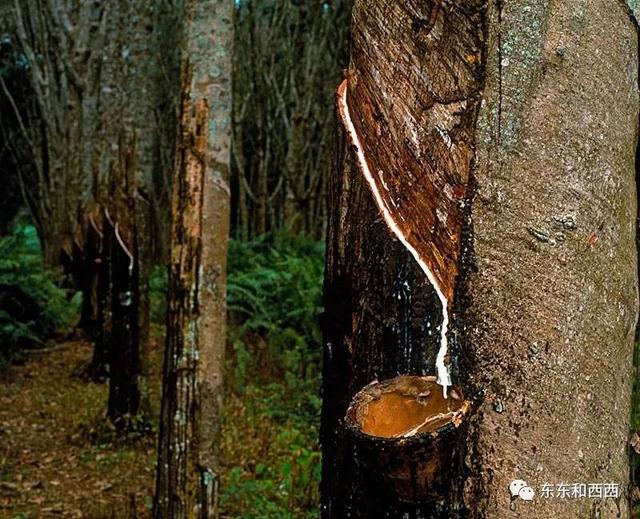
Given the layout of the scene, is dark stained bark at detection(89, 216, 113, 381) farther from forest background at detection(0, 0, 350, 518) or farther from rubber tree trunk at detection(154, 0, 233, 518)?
rubber tree trunk at detection(154, 0, 233, 518)

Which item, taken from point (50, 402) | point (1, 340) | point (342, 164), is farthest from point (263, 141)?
point (342, 164)

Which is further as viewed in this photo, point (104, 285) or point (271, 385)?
point (271, 385)

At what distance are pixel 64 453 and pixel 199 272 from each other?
2.70 meters

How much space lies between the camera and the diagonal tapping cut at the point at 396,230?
4.14 ft

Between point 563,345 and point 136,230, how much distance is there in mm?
5580

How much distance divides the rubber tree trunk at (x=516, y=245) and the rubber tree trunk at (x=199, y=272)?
296cm

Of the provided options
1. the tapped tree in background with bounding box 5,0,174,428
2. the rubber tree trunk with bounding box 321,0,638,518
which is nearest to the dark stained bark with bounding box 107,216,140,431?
the tapped tree in background with bounding box 5,0,174,428

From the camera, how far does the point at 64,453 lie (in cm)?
614

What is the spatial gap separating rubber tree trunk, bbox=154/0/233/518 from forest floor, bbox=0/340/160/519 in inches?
30.7

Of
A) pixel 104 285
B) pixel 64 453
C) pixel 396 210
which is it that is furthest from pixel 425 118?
pixel 104 285

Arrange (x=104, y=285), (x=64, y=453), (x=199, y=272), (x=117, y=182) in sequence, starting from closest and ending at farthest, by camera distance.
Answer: (x=199, y=272) → (x=64, y=453) → (x=117, y=182) → (x=104, y=285)

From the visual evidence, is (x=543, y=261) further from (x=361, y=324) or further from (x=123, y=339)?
(x=123, y=339)

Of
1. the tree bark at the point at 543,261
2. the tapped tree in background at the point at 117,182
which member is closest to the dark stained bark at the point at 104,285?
the tapped tree in background at the point at 117,182

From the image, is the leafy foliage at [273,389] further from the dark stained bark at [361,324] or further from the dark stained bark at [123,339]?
the dark stained bark at [361,324]
